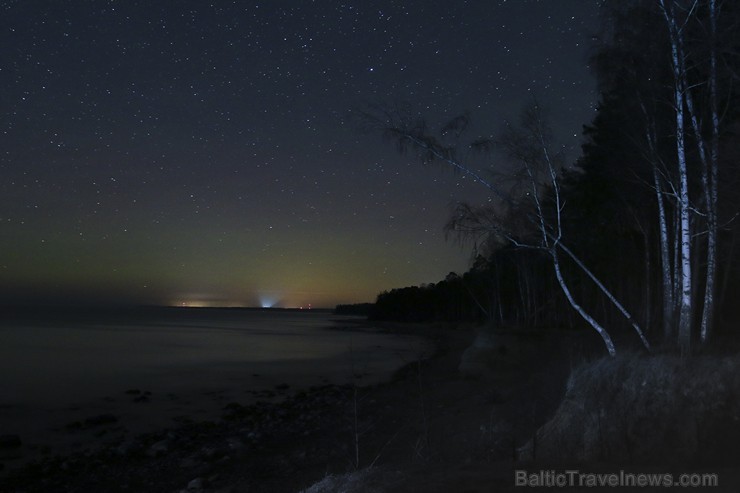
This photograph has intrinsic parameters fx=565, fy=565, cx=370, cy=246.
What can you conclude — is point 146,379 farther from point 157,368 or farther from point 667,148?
point 667,148

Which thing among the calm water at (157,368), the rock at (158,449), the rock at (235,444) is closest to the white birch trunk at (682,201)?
the rock at (235,444)

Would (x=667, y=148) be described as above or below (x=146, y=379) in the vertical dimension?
above

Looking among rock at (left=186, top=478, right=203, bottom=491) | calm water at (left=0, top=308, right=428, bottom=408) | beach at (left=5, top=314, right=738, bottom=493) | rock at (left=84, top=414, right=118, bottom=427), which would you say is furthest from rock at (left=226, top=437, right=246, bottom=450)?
rock at (left=84, top=414, right=118, bottom=427)

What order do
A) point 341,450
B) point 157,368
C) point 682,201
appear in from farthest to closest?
point 157,368, point 341,450, point 682,201

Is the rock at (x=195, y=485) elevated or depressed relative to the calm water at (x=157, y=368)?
elevated

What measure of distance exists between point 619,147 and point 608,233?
17.7 metres

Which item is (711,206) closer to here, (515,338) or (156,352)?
(515,338)

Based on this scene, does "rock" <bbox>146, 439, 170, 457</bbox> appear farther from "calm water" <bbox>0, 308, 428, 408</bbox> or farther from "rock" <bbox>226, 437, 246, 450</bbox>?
"calm water" <bbox>0, 308, 428, 408</bbox>

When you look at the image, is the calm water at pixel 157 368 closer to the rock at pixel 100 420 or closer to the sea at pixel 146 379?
the sea at pixel 146 379

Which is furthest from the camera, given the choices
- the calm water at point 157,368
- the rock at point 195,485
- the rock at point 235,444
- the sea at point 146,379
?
the calm water at point 157,368

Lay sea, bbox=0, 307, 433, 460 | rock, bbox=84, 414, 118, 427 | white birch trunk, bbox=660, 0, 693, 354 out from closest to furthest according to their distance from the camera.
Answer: white birch trunk, bbox=660, 0, 693, 354 → rock, bbox=84, 414, 118, 427 → sea, bbox=0, 307, 433, 460

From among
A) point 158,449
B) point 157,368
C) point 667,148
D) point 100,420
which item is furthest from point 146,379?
point 667,148

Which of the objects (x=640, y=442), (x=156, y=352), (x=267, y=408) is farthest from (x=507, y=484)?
(x=156, y=352)

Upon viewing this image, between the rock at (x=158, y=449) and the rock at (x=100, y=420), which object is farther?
the rock at (x=100, y=420)
